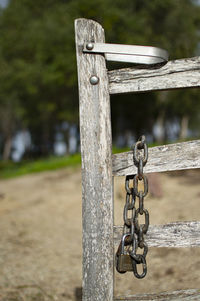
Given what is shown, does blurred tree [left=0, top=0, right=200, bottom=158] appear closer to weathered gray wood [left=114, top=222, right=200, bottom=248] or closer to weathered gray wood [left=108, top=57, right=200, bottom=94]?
weathered gray wood [left=108, top=57, right=200, bottom=94]

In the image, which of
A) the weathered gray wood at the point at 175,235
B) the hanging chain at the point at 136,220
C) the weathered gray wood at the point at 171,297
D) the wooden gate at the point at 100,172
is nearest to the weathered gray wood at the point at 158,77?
the wooden gate at the point at 100,172

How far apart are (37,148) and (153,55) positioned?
41.3m

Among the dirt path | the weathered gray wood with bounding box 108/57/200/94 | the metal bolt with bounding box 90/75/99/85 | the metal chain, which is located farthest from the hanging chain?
the dirt path

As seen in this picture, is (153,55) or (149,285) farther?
(149,285)

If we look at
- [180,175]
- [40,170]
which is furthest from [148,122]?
[180,175]

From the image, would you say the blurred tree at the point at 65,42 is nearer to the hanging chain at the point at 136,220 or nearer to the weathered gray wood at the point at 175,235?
the hanging chain at the point at 136,220

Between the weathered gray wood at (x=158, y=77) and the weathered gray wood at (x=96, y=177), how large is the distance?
9 cm

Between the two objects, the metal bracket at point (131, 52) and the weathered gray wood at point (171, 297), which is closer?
the metal bracket at point (131, 52)

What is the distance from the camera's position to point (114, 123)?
29312mm

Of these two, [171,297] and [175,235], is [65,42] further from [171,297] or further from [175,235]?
[171,297]

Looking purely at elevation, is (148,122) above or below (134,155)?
above

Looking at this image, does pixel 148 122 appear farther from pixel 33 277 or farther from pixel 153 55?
pixel 153 55

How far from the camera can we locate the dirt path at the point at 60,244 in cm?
418

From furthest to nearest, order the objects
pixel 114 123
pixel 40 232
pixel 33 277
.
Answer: pixel 114 123 → pixel 40 232 → pixel 33 277
